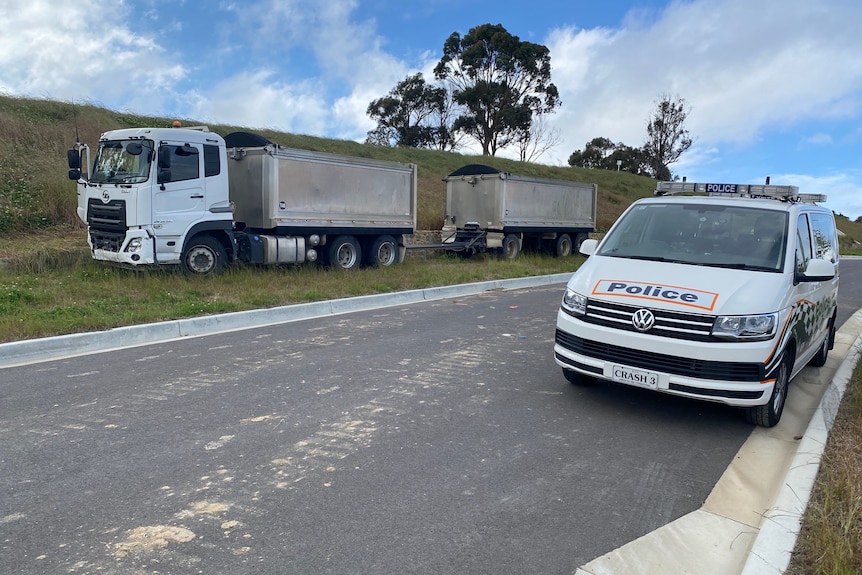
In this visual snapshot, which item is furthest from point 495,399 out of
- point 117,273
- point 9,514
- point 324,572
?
point 117,273

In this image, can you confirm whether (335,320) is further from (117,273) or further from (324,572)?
(324,572)

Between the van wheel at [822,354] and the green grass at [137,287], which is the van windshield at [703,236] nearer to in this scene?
the van wheel at [822,354]

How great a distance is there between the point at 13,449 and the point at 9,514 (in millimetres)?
1110

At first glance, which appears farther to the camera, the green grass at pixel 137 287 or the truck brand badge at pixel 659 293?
the green grass at pixel 137 287

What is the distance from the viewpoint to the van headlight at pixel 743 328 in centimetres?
474

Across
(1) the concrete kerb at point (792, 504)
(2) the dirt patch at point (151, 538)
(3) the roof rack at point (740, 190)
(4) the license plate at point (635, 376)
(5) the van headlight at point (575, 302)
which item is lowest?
(2) the dirt patch at point (151, 538)

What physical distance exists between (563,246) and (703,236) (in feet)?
58.8

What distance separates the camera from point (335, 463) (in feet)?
14.0

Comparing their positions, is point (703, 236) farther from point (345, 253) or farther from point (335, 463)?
point (345, 253)

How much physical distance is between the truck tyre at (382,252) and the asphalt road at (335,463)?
9049 mm

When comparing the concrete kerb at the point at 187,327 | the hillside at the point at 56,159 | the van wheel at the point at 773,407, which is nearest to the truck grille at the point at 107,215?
the hillside at the point at 56,159

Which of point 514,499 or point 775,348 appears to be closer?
point 514,499

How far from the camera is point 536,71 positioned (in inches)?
2032

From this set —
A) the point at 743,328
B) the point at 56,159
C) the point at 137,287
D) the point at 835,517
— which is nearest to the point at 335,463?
the point at 835,517
